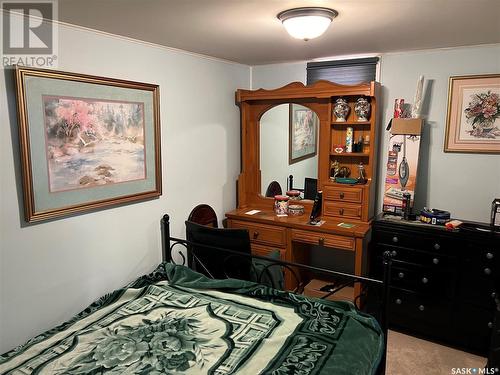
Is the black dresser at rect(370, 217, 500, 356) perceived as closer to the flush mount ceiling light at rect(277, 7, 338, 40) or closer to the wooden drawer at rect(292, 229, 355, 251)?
the wooden drawer at rect(292, 229, 355, 251)

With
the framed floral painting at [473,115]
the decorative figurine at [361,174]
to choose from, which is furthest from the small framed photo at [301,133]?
the framed floral painting at [473,115]

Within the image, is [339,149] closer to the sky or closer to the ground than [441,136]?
closer to the ground

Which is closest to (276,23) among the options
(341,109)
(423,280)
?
(341,109)

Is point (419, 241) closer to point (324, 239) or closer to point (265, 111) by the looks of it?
point (324, 239)

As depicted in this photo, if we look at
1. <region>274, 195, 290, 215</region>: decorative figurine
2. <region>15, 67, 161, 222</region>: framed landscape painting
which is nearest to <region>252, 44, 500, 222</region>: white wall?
<region>274, 195, 290, 215</region>: decorative figurine

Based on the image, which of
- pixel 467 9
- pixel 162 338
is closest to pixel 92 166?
pixel 162 338

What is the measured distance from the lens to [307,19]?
1814 mm

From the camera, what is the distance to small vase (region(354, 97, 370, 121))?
3035 millimetres

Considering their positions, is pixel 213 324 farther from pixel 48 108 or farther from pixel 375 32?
pixel 375 32

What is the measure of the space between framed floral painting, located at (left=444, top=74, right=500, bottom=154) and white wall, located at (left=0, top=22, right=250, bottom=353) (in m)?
1.88

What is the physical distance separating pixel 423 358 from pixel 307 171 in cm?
175

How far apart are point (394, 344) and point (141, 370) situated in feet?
6.79

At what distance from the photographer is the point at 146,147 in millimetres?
2584

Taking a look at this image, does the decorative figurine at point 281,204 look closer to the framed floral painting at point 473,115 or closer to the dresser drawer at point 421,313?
the dresser drawer at point 421,313
